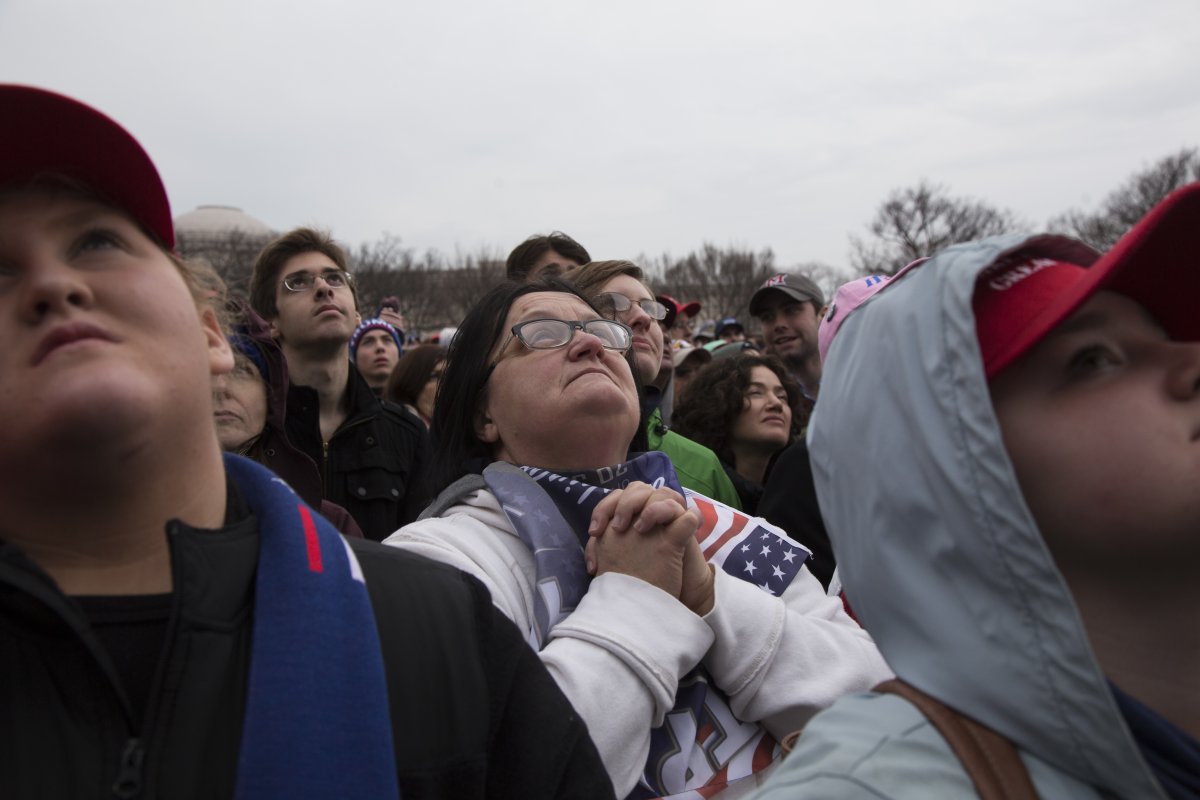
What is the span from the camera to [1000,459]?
1201 mm

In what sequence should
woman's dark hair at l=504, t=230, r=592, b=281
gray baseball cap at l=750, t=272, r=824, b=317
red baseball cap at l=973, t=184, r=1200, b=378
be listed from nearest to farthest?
red baseball cap at l=973, t=184, r=1200, b=378, woman's dark hair at l=504, t=230, r=592, b=281, gray baseball cap at l=750, t=272, r=824, b=317

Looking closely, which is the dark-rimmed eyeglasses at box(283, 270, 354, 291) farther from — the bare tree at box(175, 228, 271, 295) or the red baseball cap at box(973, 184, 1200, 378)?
the bare tree at box(175, 228, 271, 295)

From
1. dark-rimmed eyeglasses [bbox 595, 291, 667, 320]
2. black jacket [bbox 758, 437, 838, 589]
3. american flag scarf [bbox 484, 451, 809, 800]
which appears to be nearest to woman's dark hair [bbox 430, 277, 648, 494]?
american flag scarf [bbox 484, 451, 809, 800]

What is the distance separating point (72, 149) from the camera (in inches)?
55.6

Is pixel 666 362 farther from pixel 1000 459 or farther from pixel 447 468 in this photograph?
pixel 1000 459

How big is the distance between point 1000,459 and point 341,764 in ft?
3.26

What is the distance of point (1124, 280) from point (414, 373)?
5015mm

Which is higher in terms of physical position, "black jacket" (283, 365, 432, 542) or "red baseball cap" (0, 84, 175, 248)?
"red baseball cap" (0, 84, 175, 248)

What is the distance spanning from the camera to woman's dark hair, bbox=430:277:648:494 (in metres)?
2.71

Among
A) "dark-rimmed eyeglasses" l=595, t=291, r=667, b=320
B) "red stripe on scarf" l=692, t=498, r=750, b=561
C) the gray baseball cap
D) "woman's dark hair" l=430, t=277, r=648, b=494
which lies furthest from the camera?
the gray baseball cap

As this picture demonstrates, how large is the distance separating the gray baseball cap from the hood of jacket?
4.43 m

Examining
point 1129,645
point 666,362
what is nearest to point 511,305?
point 1129,645

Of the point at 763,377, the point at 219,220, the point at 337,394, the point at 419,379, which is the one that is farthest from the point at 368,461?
the point at 219,220

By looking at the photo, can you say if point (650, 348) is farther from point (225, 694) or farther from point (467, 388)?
point (225, 694)
